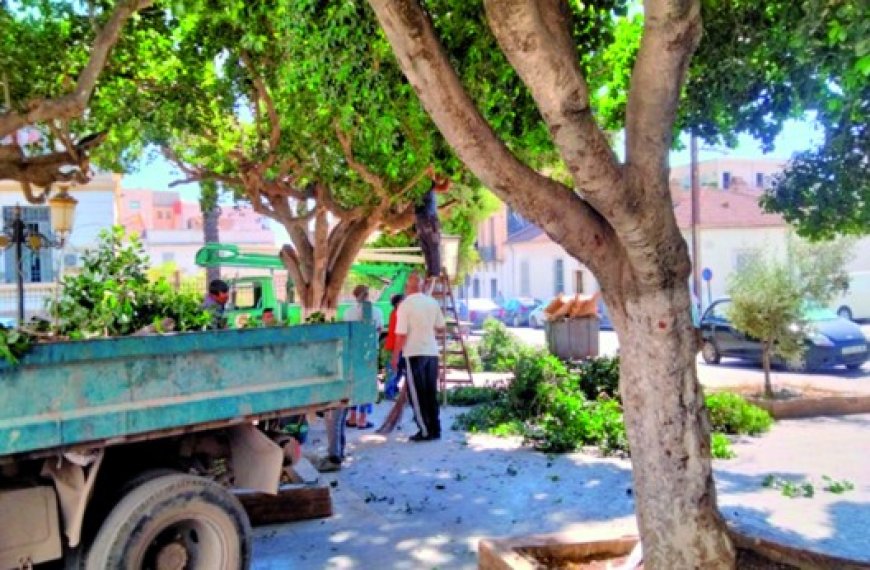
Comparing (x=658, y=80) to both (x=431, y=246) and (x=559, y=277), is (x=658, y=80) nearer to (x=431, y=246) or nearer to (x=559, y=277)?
(x=431, y=246)

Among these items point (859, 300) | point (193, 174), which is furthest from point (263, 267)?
point (859, 300)

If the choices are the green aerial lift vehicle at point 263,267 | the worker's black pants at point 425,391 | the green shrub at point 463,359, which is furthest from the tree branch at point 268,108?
the green shrub at point 463,359

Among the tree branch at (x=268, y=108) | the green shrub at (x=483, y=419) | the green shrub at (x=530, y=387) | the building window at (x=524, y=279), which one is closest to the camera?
the green shrub at (x=483, y=419)

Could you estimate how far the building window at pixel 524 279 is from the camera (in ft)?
159

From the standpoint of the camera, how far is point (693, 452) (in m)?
4.02

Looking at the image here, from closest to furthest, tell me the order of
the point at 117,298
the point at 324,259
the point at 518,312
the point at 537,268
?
the point at 117,298 < the point at 324,259 < the point at 518,312 < the point at 537,268

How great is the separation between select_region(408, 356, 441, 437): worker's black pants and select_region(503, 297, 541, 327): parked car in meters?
29.7

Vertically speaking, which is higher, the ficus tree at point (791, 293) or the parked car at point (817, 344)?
the ficus tree at point (791, 293)

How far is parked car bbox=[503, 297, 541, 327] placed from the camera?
39719 millimetres

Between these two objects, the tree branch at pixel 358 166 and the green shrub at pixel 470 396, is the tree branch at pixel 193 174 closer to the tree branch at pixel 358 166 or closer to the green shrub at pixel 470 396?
the tree branch at pixel 358 166

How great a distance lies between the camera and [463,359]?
1677cm

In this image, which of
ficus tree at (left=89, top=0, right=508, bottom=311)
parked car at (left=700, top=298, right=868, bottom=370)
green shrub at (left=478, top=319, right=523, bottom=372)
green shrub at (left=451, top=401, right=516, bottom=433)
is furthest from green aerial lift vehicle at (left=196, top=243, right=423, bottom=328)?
parked car at (left=700, top=298, right=868, bottom=370)

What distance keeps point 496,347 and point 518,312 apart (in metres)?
21.2

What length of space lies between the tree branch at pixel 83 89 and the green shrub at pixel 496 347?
445 inches
